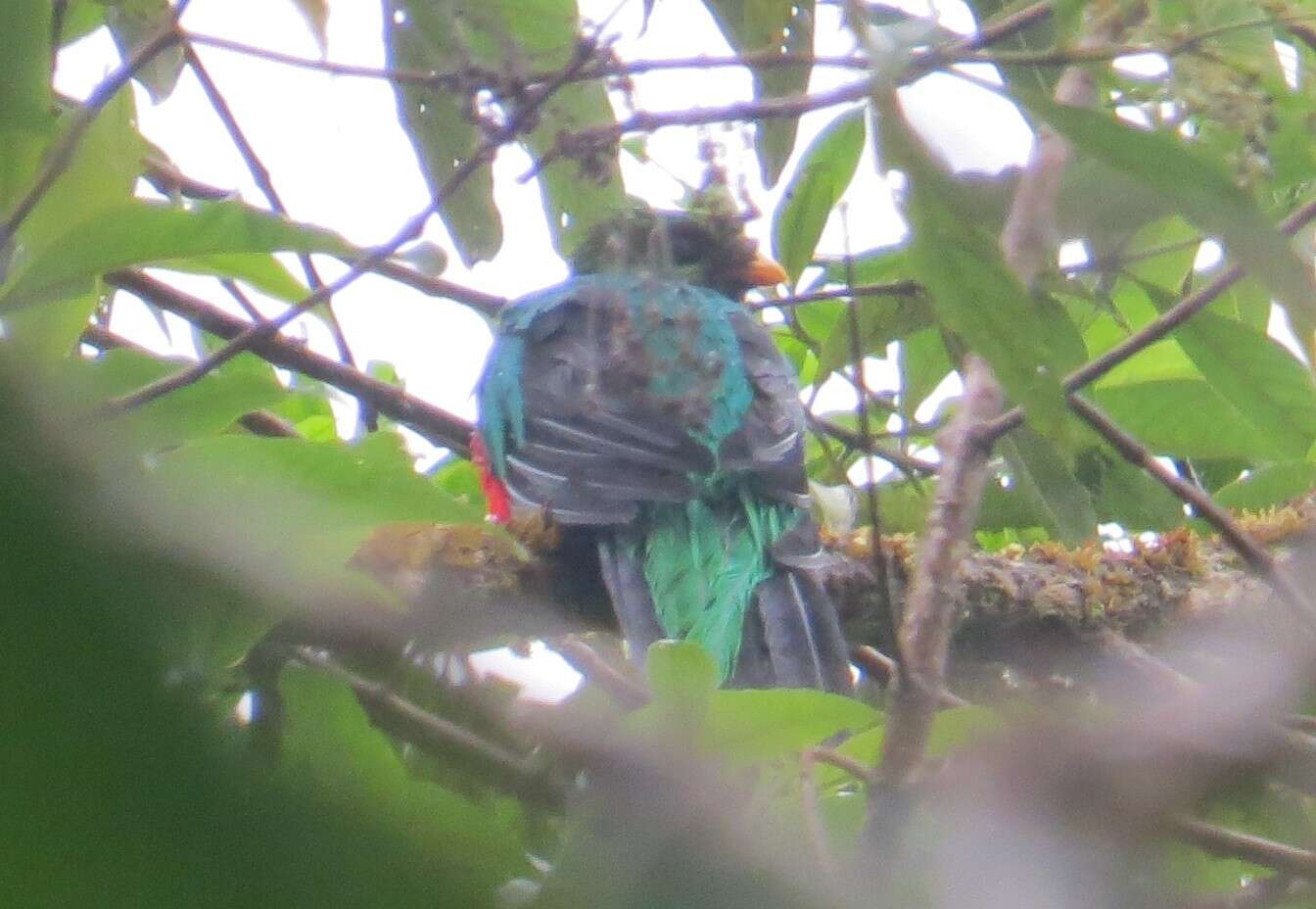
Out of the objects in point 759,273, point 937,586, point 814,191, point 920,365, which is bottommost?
point 937,586

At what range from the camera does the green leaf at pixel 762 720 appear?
1.61 m

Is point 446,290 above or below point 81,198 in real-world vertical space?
above

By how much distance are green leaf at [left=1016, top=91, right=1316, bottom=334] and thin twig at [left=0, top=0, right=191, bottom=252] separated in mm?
1245

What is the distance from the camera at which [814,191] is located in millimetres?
3307

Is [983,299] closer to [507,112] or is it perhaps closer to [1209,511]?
[507,112]

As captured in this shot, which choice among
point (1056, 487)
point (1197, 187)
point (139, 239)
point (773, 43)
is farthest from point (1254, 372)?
point (139, 239)

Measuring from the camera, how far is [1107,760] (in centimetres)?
74

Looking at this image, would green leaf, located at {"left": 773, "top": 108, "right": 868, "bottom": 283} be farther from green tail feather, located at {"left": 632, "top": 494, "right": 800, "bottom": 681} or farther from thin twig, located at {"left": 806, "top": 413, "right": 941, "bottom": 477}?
green tail feather, located at {"left": 632, "top": 494, "right": 800, "bottom": 681}

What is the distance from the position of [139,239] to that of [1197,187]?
1.37 meters

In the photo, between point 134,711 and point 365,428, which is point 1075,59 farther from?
point 365,428

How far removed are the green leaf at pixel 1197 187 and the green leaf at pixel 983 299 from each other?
0.45 feet

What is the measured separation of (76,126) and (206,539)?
1792mm

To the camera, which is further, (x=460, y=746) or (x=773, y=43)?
(x=773, y=43)

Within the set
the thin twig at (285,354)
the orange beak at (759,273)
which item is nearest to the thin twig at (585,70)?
the thin twig at (285,354)
